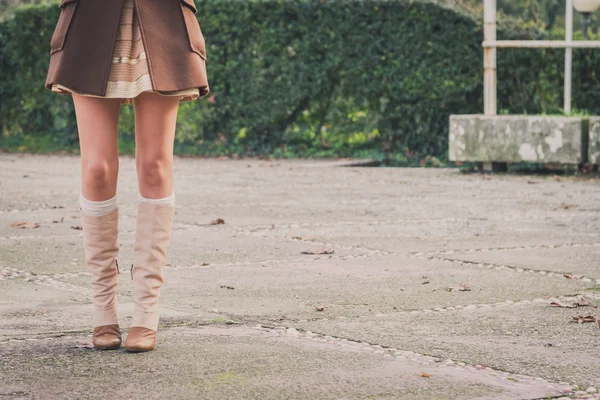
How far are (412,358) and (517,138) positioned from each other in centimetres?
828

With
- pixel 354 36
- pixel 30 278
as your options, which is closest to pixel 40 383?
pixel 30 278

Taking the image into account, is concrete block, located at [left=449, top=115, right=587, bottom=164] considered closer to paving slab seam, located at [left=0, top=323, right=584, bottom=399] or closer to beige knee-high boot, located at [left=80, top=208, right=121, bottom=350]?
paving slab seam, located at [left=0, top=323, right=584, bottom=399]

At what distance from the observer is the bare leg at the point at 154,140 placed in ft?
12.6

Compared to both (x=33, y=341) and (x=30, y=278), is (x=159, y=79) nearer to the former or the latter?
(x=33, y=341)

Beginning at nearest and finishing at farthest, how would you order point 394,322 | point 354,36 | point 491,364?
point 491,364 < point 394,322 < point 354,36

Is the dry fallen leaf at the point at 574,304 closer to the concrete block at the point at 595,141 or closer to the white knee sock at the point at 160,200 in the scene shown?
the white knee sock at the point at 160,200

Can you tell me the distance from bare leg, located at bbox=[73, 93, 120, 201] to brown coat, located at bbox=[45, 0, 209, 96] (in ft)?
0.30

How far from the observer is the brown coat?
3766mm

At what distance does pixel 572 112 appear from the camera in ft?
40.0

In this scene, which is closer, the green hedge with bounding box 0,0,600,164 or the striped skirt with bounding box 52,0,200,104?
the striped skirt with bounding box 52,0,200,104

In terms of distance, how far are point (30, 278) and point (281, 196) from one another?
437cm

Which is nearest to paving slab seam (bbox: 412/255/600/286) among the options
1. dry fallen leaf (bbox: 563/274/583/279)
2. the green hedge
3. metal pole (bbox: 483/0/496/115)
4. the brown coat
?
dry fallen leaf (bbox: 563/274/583/279)

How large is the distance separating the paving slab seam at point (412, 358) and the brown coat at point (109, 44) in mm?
944

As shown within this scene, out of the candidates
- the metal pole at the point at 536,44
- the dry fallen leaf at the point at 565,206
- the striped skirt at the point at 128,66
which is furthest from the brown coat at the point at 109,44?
the metal pole at the point at 536,44
